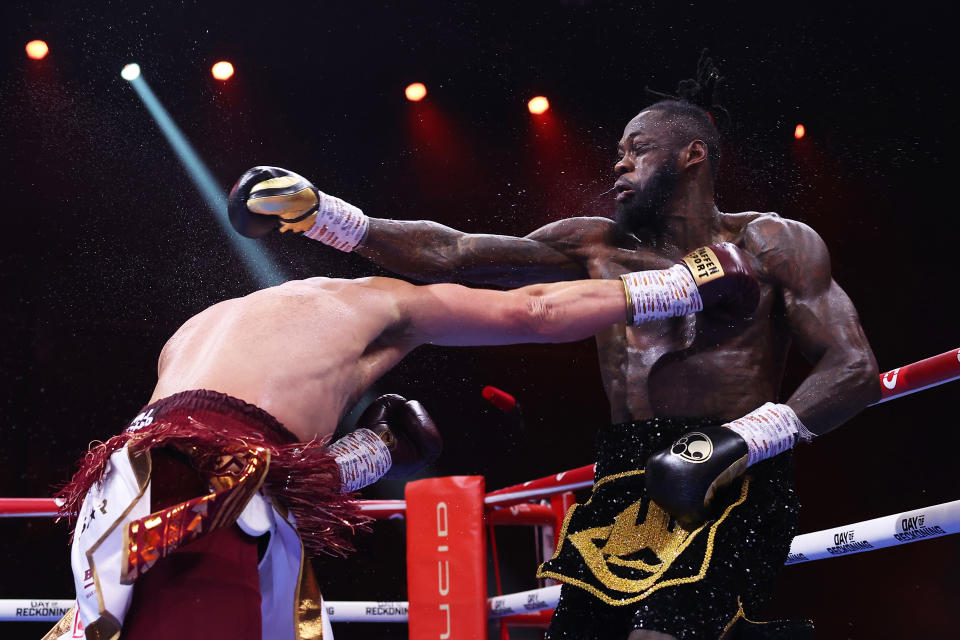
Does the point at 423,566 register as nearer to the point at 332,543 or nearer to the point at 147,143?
the point at 332,543

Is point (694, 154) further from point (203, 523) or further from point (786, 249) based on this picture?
point (203, 523)

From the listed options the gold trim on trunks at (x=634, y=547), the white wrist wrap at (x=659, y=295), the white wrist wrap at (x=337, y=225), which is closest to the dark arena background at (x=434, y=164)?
the white wrist wrap at (x=337, y=225)

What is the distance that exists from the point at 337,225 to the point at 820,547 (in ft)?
4.03

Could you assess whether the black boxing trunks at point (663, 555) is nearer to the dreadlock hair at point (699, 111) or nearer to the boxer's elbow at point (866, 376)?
the boxer's elbow at point (866, 376)

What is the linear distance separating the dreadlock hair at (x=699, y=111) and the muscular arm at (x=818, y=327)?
299 millimetres

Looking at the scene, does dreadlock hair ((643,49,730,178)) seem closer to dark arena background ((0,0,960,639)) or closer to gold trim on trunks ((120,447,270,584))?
gold trim on trunks ((120,447,270,584))

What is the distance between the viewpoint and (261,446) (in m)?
1.50

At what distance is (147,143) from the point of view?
4980mm

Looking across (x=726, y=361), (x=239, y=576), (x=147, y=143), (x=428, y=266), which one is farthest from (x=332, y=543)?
(x=147, y=143)

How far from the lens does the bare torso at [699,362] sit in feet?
6.54

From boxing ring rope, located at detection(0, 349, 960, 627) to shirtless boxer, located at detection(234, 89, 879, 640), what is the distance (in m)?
0.14

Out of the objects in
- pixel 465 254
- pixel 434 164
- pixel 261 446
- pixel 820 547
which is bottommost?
pixel 820 547

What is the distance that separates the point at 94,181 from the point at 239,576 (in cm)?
408

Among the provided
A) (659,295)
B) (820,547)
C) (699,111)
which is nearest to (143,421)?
(659,295)
